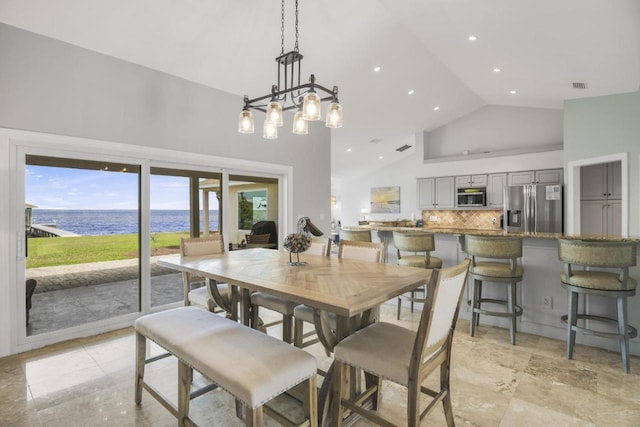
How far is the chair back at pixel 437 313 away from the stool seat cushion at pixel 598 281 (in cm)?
173

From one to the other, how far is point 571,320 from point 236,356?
2866mm

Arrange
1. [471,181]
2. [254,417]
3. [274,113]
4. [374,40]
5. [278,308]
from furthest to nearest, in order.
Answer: [471,181]
[374,40]
[278,308]
[274,113]
[254,417]

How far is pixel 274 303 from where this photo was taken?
2.52 m

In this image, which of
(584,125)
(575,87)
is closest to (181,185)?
(575,87)

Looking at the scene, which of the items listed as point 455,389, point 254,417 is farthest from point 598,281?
point 254,417

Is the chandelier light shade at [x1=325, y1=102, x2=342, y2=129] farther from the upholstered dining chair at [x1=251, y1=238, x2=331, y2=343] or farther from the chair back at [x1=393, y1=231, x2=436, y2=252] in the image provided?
the chair back at [x1=393, y1=231, x2=436, y2=252]

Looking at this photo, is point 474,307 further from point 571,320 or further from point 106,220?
point 106,220

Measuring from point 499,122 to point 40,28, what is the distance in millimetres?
7867

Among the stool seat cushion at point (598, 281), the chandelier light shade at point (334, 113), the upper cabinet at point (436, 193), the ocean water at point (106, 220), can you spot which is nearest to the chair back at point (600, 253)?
the stool seat cushion at point (598, 281)

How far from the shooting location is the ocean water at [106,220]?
3168mm

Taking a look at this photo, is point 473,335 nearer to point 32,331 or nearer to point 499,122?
point 32,331

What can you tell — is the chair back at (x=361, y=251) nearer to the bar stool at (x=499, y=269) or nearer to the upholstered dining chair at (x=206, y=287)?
the upholstered dining chair at (x=206, y=287)

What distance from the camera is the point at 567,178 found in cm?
531

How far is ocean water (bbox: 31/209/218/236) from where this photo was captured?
317 centimetres
